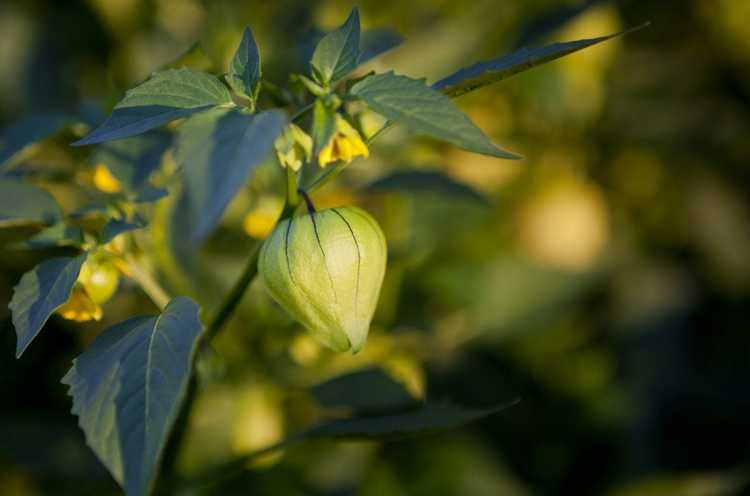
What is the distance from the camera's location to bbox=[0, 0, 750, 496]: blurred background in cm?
91

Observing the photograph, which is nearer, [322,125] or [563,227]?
[322,125]

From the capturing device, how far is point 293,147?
0.54 metres

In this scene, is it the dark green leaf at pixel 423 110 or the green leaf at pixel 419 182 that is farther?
the green leaf at pixel 419 182

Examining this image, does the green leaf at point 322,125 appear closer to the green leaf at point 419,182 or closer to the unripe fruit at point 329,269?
the unripe fruit at point 329,269

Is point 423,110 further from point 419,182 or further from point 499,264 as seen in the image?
point 499,264

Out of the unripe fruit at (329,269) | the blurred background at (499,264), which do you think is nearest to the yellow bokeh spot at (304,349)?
the blurred background at (499,264)

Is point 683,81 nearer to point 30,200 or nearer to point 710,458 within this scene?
point 710,458

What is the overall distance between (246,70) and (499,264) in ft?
2.34

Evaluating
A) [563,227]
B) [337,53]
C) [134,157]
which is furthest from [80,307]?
[563,227]

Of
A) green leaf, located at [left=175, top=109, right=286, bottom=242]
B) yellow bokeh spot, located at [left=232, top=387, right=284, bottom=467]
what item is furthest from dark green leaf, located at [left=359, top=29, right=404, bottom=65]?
yellow bokeh spot, located at [left=232, top=387, right=284, bottom=467]

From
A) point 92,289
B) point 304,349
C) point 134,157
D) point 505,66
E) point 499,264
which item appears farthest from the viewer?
point 499,264

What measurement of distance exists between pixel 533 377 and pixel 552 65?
437 mm

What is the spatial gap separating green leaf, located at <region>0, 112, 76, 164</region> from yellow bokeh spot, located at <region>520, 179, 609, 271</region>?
2.36 ft

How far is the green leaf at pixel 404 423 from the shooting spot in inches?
24.1
